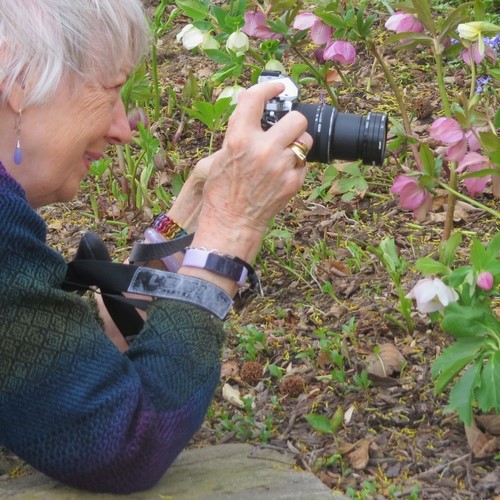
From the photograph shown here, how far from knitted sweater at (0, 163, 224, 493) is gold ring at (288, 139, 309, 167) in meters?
0.39

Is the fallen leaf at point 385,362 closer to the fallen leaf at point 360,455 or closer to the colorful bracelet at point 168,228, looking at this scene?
the fallen leaf at point 360,455

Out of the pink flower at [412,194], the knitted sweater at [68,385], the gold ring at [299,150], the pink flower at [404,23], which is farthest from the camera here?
the pink flower at [404,23]

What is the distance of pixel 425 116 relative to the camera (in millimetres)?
2939

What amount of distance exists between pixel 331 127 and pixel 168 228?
1.37 ft

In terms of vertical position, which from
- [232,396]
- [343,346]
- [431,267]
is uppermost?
[431,267]

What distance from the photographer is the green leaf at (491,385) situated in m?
1.47

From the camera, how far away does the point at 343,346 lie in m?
1.96

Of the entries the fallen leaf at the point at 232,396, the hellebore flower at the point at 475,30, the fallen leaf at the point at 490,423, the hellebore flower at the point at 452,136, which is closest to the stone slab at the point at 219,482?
the fallen leaf at the point at 232,396

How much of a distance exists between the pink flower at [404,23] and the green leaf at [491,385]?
85 centimetres

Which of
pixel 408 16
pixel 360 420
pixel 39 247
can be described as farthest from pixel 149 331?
pixel 408 16

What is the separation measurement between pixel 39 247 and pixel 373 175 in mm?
1479

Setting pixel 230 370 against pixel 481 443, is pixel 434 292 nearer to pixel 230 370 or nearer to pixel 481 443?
pixel 481 443

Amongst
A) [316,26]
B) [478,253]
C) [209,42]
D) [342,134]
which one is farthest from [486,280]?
[209,42]

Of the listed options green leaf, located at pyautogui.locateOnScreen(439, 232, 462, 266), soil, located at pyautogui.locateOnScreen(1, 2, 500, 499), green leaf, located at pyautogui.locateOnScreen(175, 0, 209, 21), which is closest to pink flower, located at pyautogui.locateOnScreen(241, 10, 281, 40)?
green leaf, located at pyautogui.locateOnScreen(175, 0, 209, 21)
